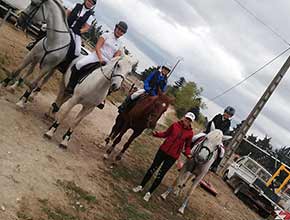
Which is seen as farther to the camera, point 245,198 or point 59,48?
point 245,198

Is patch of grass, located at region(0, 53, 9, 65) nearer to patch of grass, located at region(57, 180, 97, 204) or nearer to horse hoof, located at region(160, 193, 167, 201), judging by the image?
horse hoof, located at region(160, 193, 167, 201)

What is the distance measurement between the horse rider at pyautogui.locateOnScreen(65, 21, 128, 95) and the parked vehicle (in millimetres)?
11999

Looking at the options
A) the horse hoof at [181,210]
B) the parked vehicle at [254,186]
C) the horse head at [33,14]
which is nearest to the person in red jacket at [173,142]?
the horse hoof at [181,210]

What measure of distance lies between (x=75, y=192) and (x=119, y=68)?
251 centimetres

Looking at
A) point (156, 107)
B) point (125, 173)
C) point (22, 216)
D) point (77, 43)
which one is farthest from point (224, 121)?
point (22, 216)

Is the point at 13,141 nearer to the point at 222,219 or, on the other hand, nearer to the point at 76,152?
the point at 76,152

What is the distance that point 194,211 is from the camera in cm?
1174

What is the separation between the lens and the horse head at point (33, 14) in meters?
9.11

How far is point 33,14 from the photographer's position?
29.9 feet

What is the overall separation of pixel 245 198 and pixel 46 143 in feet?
41.6

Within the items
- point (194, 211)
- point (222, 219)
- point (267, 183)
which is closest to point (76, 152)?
point (194, 211)

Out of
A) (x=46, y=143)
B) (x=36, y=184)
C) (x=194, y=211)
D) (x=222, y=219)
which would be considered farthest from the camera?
(x=222, y=219)

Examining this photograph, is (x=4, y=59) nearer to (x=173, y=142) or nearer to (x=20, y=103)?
(x=20, y=103)

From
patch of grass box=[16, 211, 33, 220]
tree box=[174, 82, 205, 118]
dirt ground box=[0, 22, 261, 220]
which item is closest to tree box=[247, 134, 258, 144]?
tree box=[174, 82, 205, 118]
